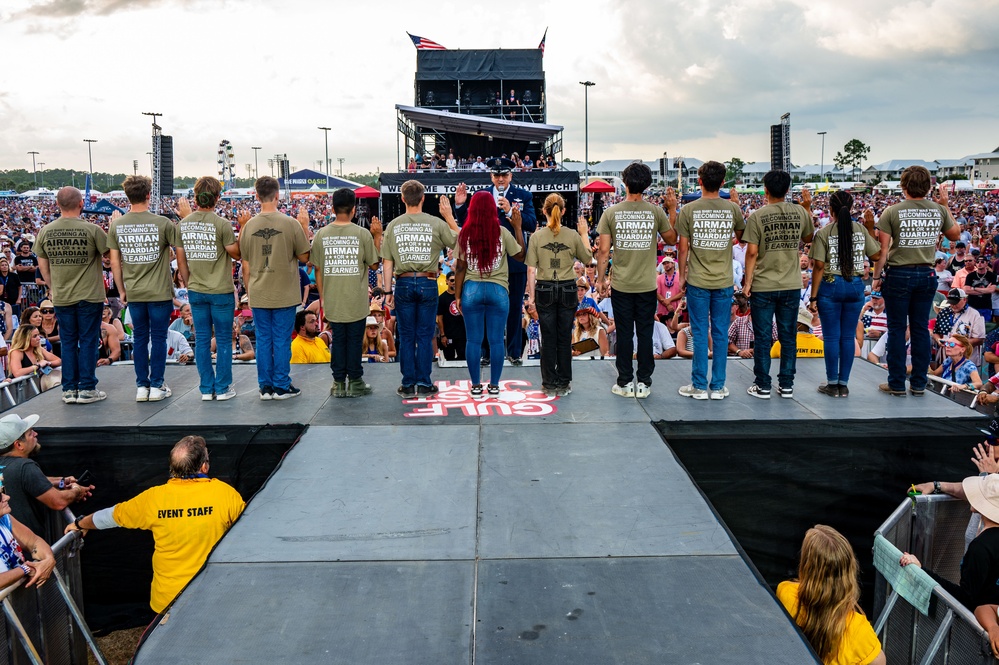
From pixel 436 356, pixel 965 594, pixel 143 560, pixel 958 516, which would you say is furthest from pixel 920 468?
pixel 143 560

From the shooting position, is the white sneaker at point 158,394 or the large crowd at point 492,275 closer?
the large crowd at point 492,275

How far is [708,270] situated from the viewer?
605 cm

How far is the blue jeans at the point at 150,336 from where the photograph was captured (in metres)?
6.16

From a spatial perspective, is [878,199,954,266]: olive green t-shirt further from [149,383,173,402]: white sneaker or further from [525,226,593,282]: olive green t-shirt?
[149,383,173,402]: white sneaker

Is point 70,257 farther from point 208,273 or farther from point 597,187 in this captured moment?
point 597,187

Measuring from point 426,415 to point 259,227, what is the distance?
6.75ft

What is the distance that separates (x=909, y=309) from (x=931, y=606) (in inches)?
124

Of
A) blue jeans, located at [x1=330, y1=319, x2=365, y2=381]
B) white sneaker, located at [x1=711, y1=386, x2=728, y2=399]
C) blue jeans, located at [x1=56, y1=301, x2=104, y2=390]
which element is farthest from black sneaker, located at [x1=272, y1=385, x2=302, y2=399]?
white sneaker, located at [x1=711, y1=386, x2=728, y2=399]

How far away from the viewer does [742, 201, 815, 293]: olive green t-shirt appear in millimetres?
6031

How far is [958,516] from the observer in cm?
485

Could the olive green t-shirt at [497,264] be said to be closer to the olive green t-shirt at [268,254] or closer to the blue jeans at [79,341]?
the olive green t-shirt at [268,254]

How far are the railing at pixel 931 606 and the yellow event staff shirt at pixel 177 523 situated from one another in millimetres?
3832

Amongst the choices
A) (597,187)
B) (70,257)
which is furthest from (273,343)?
(597,187)

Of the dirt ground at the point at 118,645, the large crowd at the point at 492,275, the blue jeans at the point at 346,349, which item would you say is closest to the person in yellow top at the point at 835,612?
the large crowd at the point at 492,275
